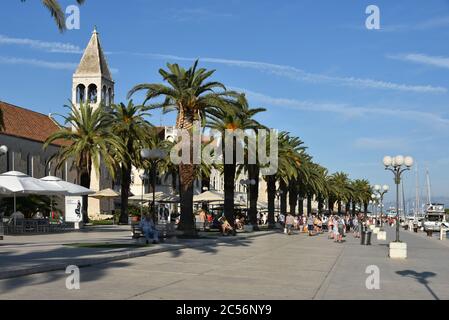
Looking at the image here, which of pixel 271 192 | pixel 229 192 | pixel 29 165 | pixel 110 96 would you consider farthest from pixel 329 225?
pixel 110 96

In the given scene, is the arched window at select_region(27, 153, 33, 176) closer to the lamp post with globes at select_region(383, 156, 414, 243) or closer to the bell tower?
the bell tower

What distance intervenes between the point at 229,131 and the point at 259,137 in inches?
251

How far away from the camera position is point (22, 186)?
3203 cm

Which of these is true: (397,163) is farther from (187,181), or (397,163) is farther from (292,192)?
(292,192)

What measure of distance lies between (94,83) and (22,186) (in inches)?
1719

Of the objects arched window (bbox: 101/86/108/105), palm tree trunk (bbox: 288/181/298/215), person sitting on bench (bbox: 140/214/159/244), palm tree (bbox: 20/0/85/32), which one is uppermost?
arched window (bbox: 101/86/108/105)

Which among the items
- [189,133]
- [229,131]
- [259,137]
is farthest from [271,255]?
[259,137]

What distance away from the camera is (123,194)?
49.2m

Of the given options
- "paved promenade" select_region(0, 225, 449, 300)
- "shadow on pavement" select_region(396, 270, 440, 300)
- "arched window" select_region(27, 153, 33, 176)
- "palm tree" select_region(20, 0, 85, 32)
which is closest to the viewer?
"paved promenade" select_region(0, 225, 449, 300)

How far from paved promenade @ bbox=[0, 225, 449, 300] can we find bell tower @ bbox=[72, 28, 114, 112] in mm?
54834

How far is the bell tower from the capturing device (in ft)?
243

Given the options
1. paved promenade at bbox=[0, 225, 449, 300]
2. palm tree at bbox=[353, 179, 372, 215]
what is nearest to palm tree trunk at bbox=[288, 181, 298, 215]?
paved promenade at bbox=[0, 225, 449, 300]

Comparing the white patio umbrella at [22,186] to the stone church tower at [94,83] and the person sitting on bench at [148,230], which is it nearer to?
the person sitting on bench at [148,230]
